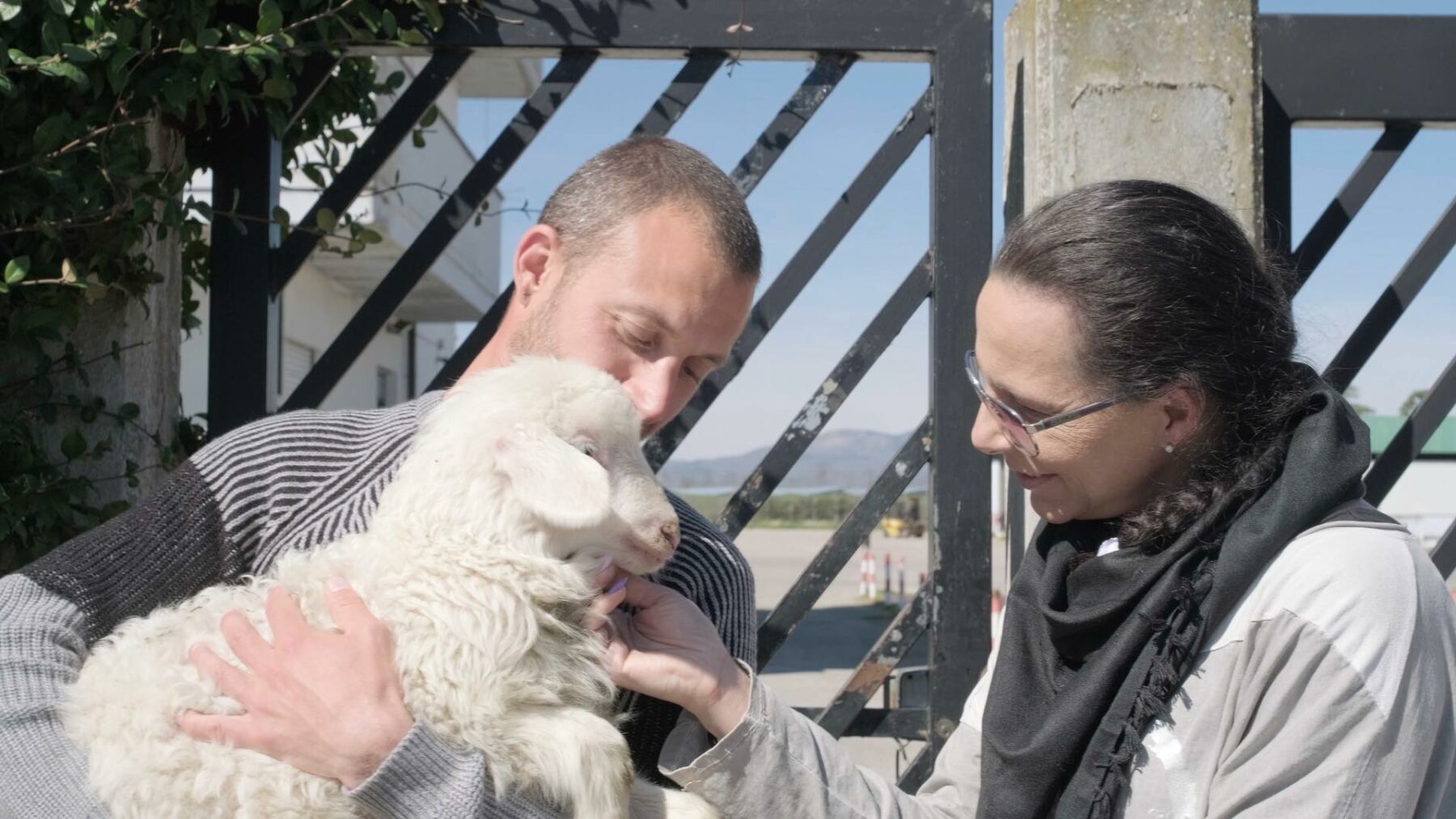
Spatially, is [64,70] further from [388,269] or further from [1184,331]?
[388,269]

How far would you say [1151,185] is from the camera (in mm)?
2326

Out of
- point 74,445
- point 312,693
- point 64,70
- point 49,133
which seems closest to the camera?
point 312,693

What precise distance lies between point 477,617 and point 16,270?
1.82m

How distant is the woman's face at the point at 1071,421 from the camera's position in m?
2.25

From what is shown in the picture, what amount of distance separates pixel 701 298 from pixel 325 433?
2.68 feet

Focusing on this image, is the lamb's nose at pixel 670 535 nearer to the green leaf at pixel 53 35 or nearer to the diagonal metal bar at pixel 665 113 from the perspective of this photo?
the diagonal metal bar at pixel 665 113

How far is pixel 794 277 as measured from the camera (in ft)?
12.7

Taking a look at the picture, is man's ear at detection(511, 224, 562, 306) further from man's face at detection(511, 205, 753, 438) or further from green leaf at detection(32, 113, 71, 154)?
green leaf at detection(32, 113, 71, 154)

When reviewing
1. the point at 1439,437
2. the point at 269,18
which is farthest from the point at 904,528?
the point at 269,18

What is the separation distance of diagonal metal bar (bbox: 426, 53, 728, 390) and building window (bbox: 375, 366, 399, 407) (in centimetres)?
1627

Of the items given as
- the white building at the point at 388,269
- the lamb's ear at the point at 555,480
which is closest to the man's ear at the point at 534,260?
the lamb's ear at the point at 555,480

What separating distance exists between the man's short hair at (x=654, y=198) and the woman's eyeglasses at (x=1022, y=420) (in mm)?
593

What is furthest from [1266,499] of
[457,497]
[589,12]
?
[589,12]

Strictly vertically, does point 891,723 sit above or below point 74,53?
below
